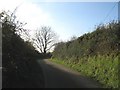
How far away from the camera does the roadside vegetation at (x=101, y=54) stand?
1895 centimetres

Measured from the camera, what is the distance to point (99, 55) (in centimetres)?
2394

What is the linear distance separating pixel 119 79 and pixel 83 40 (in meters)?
12.9

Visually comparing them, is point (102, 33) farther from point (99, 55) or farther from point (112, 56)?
point (112, 56)

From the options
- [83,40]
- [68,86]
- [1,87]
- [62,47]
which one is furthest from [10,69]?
[62,47]

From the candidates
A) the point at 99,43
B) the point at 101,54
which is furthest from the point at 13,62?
the point at 99,43

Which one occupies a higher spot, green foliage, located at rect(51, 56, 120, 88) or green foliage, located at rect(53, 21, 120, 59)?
green foliage, located at rect(53, 21, 120, 59)

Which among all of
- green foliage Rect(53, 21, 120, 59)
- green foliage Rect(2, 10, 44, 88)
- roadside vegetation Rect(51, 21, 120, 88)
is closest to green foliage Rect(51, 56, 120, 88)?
roadside vegetation Rect(51, 21, 120, 88)

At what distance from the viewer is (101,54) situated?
934 inches

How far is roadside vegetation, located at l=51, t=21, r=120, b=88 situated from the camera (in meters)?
18.9

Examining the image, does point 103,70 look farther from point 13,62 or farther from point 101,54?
point 13,62

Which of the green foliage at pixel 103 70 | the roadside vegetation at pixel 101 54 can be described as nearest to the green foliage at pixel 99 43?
the roadside vegetation at pixel 101 54

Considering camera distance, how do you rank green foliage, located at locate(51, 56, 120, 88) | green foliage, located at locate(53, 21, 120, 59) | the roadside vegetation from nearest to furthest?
green foliage, located at locate(51, 56, 120, 88), the roadside vegetation, green foliage, located at locate(53, 21, 120, 59)

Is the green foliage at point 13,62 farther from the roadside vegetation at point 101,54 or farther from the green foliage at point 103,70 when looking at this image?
the roadside vegetation at point 101,54

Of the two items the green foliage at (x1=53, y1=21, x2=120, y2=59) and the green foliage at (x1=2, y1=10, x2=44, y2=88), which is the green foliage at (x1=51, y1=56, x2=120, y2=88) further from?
the green foliage at (x1=2, y1=10, x2=44, y2=88)
